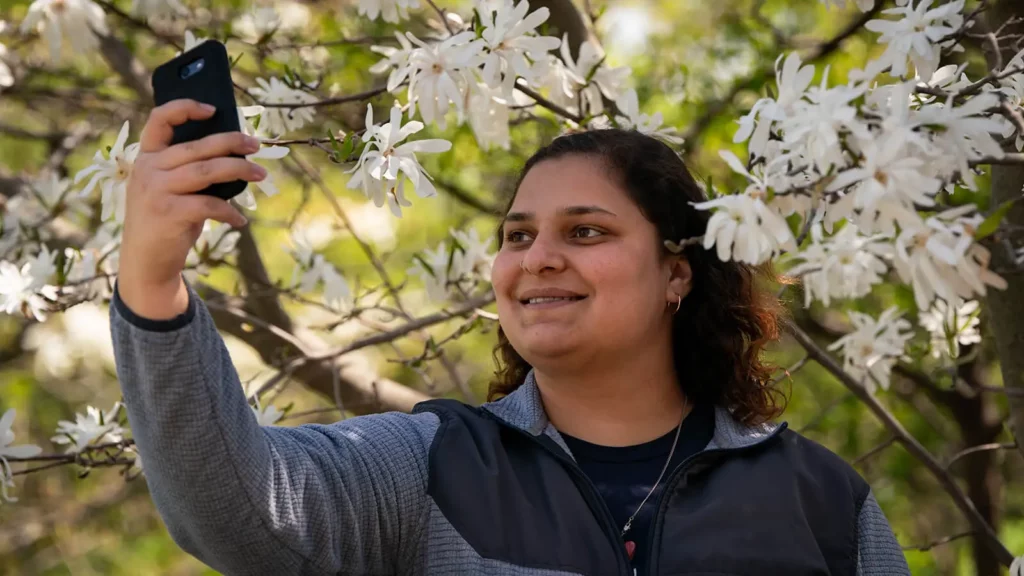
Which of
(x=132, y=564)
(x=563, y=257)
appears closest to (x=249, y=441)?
(x=563, y=257)

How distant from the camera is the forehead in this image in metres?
1.74

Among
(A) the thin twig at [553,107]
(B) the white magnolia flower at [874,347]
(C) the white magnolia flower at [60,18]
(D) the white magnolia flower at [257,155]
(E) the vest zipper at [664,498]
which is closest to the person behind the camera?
(D) the white magnolia flower at [257,155]

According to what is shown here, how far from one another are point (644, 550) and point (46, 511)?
4.43 m

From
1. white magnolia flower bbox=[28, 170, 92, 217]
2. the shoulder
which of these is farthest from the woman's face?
white magnolia flower bbox=[28, 170, 92, 217]

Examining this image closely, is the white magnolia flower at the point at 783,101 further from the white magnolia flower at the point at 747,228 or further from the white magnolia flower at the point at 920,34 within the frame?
the white magnolia flower at the point at 920,34

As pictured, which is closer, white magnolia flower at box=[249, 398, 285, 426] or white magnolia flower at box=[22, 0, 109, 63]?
white magnolia flower at box=[249, 398, 285, 426]

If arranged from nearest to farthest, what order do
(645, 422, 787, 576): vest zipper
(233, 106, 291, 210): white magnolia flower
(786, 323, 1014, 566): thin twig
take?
(233, 106, 291, 210): white magnolia flower, (645, 422, 787, 576): vest zipper, (786, 323, 1014, 566): thin twig

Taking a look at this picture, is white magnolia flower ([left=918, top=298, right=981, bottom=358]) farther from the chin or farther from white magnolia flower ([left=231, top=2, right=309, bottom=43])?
white magnolia flower ([left=231, top=2, right=309, bottom=43])

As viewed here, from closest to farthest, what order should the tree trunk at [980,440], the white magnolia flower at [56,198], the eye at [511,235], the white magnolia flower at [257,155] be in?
the white magnolia flower at [257,155], the eye at [511,235], the white magnolia flower at [56,198], the tree trunk at [980,440]

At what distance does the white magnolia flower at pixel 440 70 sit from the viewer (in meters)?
1.72

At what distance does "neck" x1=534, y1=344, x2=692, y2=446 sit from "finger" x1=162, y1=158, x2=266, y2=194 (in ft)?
2.31

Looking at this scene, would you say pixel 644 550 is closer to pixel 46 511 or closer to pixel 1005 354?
pixel 1005 354

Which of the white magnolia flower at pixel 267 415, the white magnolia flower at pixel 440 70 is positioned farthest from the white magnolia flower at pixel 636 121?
the white magnolia flower at pixel 267 415

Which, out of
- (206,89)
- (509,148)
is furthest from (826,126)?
(509,148)
